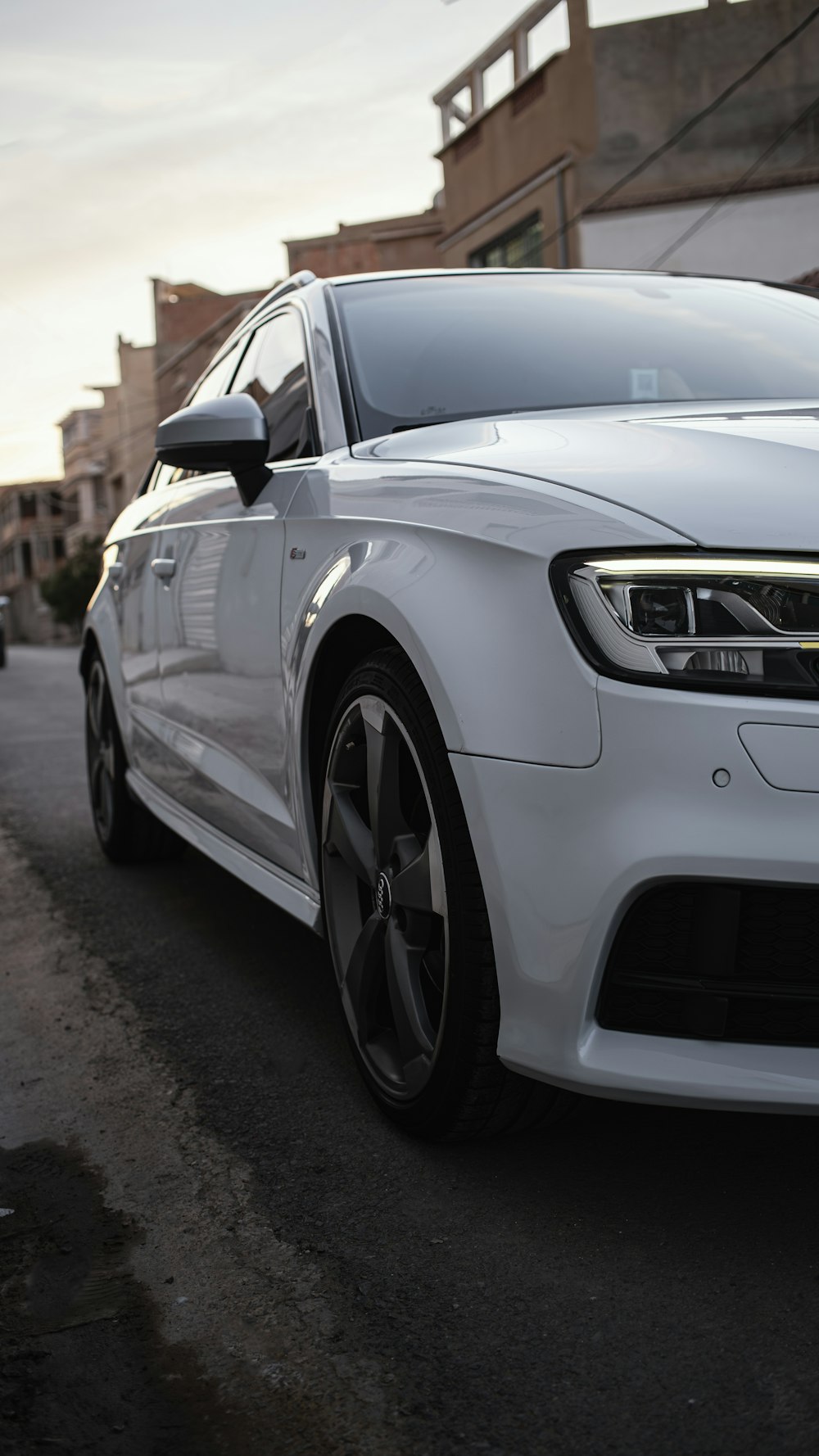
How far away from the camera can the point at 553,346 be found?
10.6 ft

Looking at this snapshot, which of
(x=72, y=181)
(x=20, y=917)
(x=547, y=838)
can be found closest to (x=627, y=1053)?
(x=547, y=838)

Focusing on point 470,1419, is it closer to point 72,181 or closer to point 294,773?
Answer: point 294,773

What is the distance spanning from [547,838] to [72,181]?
45.0 feet

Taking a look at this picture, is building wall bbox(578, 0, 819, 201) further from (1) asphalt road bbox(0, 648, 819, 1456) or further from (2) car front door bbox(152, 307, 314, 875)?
(1) asphalt road bbox(0, 648, 819, 1456)

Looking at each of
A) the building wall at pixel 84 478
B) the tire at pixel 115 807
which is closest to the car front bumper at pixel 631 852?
the tire at pixel 115 807

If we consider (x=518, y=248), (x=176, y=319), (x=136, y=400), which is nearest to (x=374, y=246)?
(x=518, y=248)

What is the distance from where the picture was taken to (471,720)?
2.06 metres

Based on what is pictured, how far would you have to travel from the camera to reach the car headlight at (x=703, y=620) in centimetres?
183

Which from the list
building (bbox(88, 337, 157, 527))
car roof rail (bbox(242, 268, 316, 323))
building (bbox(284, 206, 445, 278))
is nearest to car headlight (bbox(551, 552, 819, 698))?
car roof rail (bbox(242, 268, 316, 323))

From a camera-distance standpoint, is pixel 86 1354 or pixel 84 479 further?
pixel 84 479

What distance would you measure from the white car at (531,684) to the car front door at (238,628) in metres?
0.01

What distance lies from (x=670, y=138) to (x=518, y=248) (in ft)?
10.0

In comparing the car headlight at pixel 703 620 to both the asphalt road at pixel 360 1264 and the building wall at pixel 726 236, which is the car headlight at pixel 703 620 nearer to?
the asphalt road at pixel 360 1264

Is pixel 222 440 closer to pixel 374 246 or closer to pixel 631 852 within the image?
pixel 631 852
